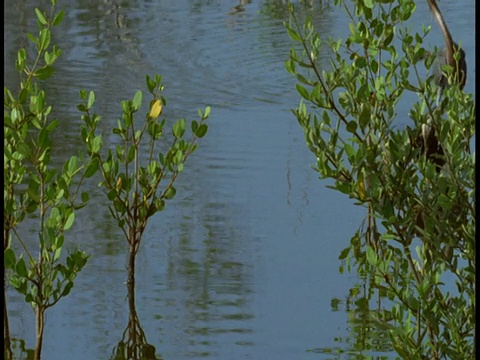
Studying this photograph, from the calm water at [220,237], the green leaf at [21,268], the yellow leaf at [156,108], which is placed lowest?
the calm water at [220,237]

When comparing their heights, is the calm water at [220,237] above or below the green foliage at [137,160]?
below

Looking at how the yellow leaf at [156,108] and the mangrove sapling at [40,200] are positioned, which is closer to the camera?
the mangrove sapling at [40,200]

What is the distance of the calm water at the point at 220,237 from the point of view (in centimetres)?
364

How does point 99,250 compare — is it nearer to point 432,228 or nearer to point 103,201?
point 103,201

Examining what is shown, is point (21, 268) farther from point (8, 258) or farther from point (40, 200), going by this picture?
point (40, 200)

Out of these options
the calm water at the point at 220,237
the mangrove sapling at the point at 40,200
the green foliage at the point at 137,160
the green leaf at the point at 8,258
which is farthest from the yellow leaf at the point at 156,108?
the green leaf at the point at 8,258

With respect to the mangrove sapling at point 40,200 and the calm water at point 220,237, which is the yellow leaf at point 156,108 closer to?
the mangrove sapling at point 40,200

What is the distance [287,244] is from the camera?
4.36m

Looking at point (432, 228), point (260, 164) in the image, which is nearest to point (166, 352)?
point (432, 228)

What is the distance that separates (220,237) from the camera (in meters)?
4.37

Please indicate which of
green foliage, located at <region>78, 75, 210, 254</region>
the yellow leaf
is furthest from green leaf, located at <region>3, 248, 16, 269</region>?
the yellow leaf

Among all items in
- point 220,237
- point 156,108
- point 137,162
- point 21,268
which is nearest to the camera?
point 21,268

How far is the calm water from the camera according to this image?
12.0 feet

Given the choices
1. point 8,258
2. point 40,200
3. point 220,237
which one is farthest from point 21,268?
point 220,237
